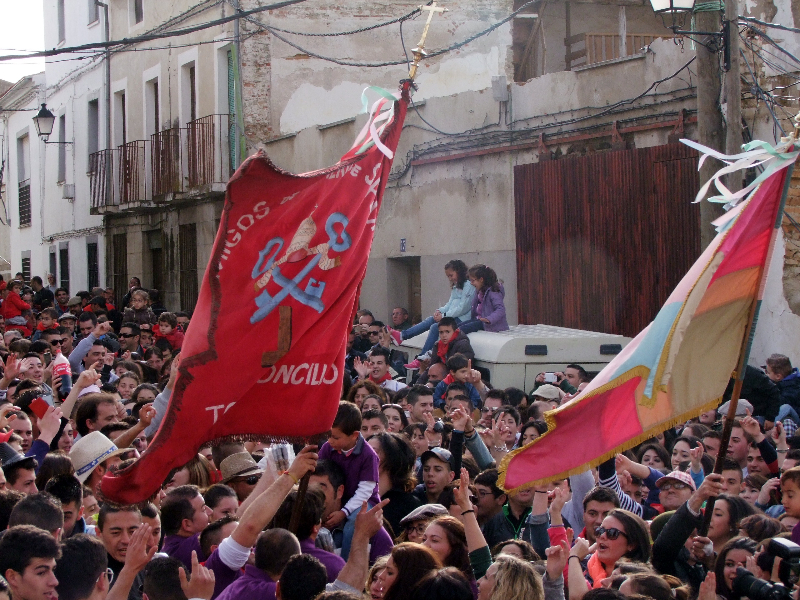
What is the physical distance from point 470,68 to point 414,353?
9149 mm

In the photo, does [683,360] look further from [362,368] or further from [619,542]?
[362,368]

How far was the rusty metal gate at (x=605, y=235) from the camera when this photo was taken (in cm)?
1186

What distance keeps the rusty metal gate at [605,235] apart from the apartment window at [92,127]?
1601 centimetres

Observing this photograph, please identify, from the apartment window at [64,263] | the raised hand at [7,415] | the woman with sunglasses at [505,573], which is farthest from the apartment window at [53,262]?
the woman with sunglasses at [505,573]

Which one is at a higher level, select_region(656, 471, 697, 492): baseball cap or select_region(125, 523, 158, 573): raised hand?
select_region(125, 523, 158, 573): raised hand

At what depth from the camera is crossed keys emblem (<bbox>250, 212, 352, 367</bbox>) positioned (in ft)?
16.2

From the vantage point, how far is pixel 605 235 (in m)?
12.7

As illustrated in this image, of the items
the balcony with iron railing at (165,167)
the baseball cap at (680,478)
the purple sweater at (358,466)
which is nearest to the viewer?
the purple sweater at (358,466)

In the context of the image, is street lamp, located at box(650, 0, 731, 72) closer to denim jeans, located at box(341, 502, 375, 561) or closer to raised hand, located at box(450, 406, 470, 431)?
raised hand, located at box(450, 406, 470, 431)

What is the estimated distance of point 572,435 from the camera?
4.50 meters

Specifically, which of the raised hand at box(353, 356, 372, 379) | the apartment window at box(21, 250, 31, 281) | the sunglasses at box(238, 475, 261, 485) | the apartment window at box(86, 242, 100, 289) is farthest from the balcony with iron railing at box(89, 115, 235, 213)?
the sunglasses at box(238, 475, 261, 485)

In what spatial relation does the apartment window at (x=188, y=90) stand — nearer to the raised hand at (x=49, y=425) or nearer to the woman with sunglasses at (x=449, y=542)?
the raised hand at (x=49, y=425)

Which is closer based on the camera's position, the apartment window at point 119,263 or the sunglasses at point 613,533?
the sunglasses at point 613,533

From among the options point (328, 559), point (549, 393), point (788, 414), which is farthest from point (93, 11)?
point (328, 559)
